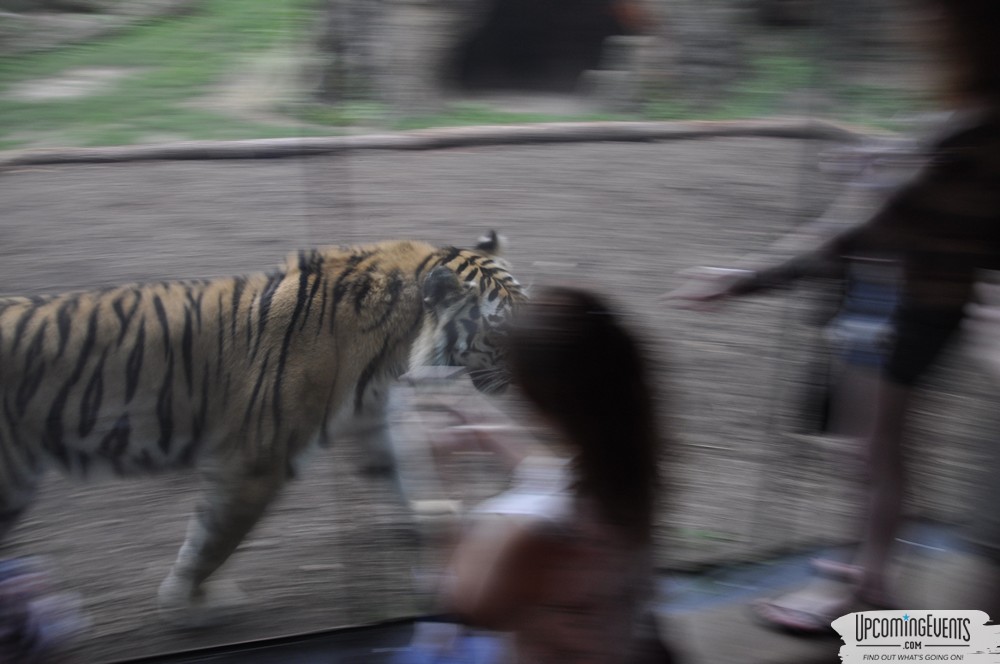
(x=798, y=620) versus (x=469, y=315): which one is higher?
(x=469, y=315)

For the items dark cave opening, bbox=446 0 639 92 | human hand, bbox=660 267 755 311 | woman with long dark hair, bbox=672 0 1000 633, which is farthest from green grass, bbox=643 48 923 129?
human hand, bbox=660 267 755 311

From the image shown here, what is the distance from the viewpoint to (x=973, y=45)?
176 centimetres

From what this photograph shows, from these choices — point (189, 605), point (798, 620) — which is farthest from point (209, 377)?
point (798, 620)

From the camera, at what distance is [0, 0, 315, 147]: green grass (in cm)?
191

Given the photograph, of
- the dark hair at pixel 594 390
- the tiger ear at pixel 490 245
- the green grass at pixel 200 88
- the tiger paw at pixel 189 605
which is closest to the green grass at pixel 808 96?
the green grass at pixel 200 88

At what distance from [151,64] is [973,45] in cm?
173

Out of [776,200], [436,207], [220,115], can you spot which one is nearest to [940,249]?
[220,115]

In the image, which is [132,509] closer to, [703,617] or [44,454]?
[44,454]

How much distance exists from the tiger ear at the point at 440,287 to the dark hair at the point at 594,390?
1090 mm

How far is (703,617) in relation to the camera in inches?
93.4

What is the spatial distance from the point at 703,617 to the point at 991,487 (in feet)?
3.01

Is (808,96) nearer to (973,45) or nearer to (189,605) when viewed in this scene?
(973,45)

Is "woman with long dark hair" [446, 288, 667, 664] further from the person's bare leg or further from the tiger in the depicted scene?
the tiger

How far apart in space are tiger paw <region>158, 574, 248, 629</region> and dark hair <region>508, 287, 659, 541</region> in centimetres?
134
